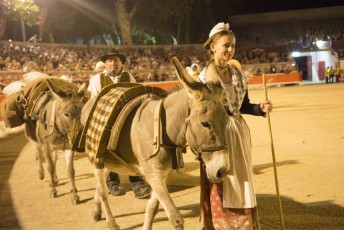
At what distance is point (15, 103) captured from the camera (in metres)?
7.64

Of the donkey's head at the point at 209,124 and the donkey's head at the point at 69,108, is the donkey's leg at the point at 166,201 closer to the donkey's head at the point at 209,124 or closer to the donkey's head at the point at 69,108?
the donkey's head at the point at 209,124

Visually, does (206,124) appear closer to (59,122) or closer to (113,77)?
(113,77)

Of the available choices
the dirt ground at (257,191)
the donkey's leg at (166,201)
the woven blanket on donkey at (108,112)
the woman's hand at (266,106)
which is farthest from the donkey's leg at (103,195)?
the woman's hand at (266,106)

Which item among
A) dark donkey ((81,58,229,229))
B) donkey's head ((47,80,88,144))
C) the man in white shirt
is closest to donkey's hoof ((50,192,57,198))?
donkey's head ((47,80,88,144))

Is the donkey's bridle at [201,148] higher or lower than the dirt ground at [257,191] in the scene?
higher

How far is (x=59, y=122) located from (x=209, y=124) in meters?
3.63

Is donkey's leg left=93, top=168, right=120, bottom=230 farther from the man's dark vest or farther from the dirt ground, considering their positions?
the man's dark vest

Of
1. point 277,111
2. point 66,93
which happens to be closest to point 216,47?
point 66,93

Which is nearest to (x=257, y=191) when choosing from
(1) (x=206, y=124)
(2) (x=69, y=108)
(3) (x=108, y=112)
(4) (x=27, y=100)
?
(3) (x=108, y=112)

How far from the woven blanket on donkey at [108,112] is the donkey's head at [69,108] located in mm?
1146

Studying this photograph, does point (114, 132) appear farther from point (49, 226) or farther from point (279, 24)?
point (279, 24)

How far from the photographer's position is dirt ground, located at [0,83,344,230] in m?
4.89

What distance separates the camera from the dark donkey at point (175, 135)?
2.97 metres

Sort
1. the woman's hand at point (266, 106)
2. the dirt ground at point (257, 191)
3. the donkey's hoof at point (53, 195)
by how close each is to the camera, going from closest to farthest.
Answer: the woman's hand at point (266, 106), the dirt ground at point (257, 191), the donkey's hoof at point (53, 195)
